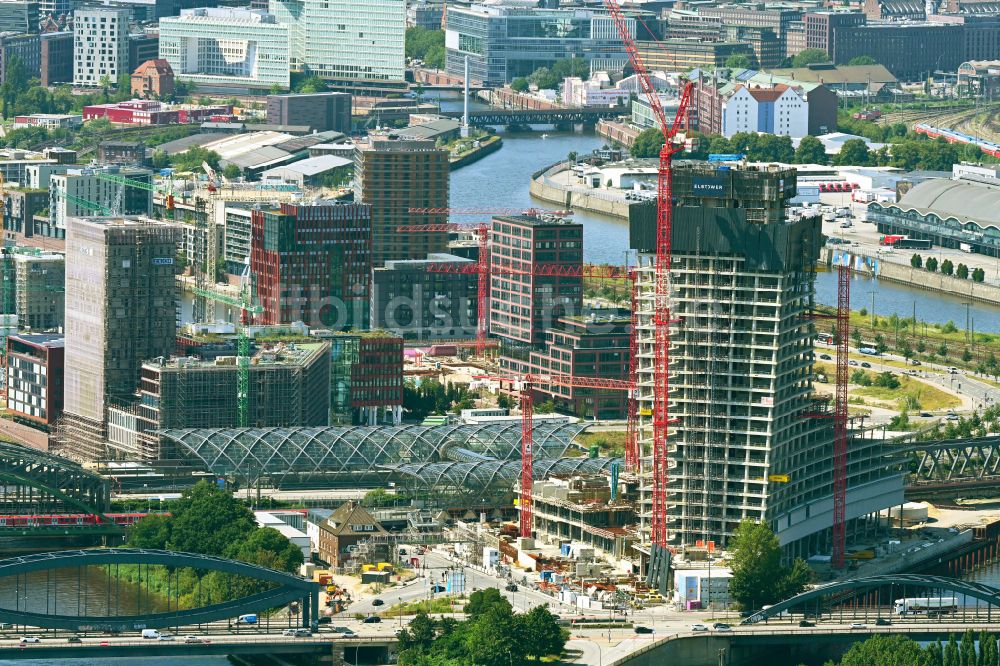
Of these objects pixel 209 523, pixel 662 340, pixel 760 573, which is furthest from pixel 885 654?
pixel 209 523

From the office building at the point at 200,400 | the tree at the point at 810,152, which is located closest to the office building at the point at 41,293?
the office building at the point at 200,400

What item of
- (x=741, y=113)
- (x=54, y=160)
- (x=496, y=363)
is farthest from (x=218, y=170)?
(x=496, y=363)

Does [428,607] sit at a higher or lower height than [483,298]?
lower

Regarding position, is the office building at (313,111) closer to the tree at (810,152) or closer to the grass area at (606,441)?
the tree at (810,152)

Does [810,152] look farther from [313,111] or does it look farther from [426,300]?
[426,300]

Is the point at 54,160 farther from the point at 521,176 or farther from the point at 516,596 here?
the point at 516,596
